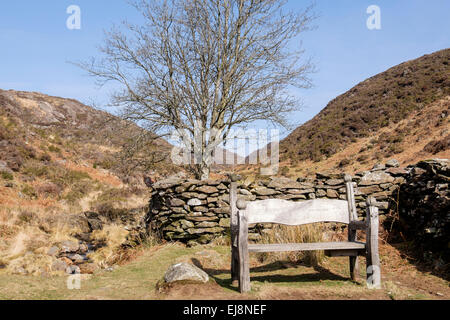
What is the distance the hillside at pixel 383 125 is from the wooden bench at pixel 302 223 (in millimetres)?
15401

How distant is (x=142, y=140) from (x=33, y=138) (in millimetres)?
16703

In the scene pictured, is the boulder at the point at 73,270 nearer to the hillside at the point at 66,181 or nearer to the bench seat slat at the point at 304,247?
the hillside at the point at 66,181

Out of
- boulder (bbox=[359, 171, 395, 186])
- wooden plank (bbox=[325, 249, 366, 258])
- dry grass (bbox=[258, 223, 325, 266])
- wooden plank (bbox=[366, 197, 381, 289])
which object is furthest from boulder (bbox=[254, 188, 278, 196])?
wooden plank (bbox=[366, 197, 381, 289])

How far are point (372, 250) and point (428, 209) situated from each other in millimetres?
2499

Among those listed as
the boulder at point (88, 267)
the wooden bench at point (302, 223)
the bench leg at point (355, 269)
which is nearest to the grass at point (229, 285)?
the bench leg at point (355, 269)

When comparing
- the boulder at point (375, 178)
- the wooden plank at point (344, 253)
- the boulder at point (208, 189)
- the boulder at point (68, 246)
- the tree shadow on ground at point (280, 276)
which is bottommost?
the boulder at point (68, 246)

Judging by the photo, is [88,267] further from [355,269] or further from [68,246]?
[355,269]

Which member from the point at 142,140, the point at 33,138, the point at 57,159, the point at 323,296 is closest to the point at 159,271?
the point at 323,296

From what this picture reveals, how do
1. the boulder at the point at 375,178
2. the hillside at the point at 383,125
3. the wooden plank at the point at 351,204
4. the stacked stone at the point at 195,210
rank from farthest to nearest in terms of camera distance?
the hillside at the point at 383,125 → the boulder at the point at 375,178 → the stacked stone at the point at 195,210 → the wooden plank at the point at 351,204

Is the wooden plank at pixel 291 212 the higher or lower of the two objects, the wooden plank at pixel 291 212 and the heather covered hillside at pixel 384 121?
the lower

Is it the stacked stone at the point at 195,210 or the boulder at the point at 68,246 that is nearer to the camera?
the stacked stone at the point at 195,210

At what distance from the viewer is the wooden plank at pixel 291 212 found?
475cm

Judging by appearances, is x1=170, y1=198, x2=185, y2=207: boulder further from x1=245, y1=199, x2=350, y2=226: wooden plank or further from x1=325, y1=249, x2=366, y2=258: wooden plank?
x1=325, y1=249, x2=366, y2=258: wooden plank

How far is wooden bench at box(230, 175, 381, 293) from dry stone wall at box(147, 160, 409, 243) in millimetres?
2705
